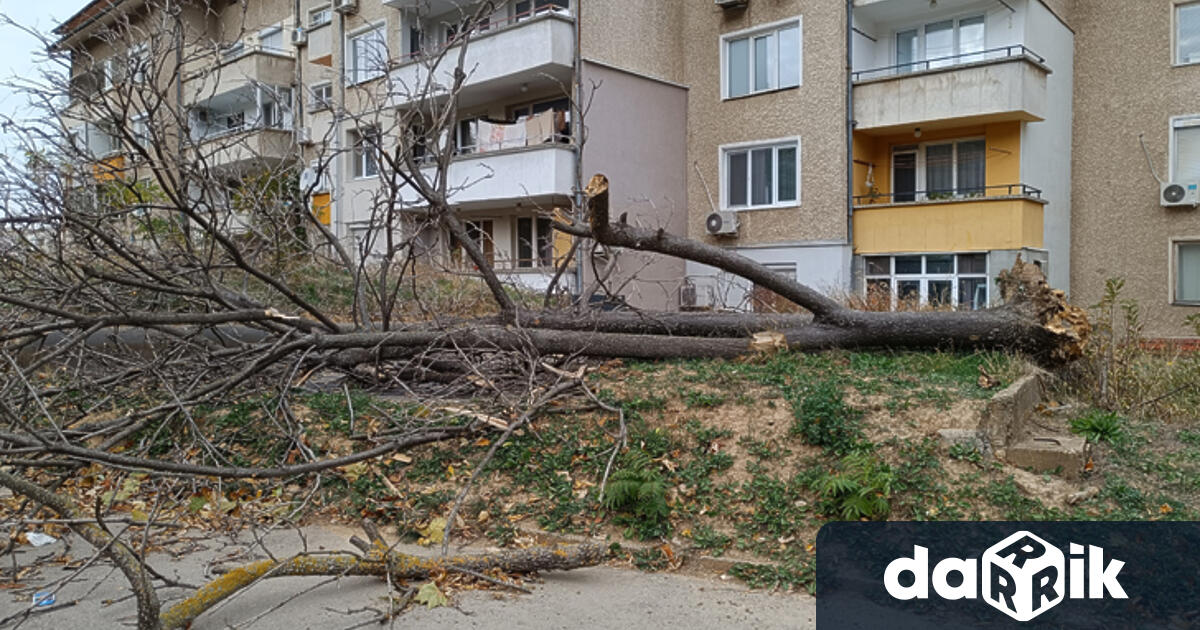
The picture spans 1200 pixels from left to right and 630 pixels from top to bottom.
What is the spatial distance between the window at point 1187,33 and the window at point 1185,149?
1.19 metres

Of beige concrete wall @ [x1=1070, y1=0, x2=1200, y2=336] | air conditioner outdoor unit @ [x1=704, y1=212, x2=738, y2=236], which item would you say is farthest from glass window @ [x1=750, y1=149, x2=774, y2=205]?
beige concrete wall @ [x1=1070, y1=0, x2=1200, y2=336]

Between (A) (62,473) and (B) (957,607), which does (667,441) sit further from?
(A) (62,473)

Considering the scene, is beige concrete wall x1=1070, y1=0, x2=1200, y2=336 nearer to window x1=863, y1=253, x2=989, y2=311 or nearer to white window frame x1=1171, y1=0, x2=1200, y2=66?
white window frame x1=1171, y1=0, x2=1200, y2=66

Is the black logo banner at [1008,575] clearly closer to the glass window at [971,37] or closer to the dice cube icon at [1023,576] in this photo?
the dice cube icon at [1023,576]

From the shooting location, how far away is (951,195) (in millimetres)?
18203

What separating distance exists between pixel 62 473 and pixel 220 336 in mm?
1754

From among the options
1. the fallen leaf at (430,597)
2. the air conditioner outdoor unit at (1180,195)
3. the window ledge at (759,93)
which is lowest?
the fallen leaf at (430,597)

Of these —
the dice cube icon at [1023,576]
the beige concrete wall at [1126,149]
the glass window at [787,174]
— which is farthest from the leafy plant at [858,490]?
the glass window at [787,174]

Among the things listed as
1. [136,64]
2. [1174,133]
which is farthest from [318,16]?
[1174,133]

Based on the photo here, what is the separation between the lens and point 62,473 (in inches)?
260

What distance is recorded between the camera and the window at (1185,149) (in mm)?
17141

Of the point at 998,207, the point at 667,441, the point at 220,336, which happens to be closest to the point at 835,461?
the point at 667,441

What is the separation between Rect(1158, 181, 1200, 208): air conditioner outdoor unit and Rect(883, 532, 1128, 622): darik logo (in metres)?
15.4

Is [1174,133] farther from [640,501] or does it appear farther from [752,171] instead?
[640,501]
